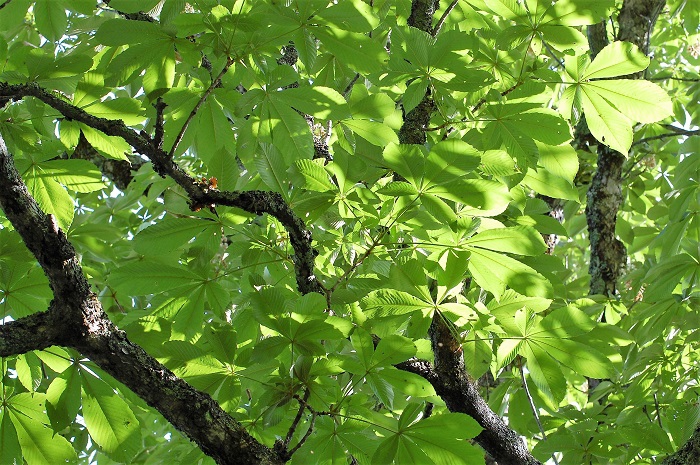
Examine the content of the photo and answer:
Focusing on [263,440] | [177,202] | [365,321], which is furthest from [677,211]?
[177,202]

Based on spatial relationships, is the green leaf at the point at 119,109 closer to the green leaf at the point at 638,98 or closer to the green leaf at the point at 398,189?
the green leaf at the point at 398,189

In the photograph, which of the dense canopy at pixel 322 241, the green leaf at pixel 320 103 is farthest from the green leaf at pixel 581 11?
the green leaf at pixel 320 103

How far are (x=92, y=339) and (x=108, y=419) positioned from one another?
272 mm

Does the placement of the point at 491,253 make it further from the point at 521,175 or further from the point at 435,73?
the point at 435,73

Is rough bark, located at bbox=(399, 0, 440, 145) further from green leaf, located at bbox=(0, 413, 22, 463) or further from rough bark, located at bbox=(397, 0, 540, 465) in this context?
green leaf, located at bbox=(0, 413, 22, 463)

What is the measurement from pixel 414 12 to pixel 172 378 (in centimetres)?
136

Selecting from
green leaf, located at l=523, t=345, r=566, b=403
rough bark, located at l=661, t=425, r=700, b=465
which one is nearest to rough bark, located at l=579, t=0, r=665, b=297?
rough bark, located at l=661, t=425, r=700, b=465

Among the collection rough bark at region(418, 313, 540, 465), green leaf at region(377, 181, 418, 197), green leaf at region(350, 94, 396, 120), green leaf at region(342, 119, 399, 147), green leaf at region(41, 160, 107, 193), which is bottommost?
rough bark at region(418, 313, 540, 465)

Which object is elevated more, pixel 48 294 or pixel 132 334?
pixel 48 294

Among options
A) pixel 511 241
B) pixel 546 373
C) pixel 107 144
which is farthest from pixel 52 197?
pixel 546 373

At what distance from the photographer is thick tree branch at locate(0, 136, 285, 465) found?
1.31 m

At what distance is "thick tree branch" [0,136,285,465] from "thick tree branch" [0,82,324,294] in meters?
0.21

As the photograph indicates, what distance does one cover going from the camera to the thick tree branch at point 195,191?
4.97 feet

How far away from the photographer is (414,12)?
204 cm
